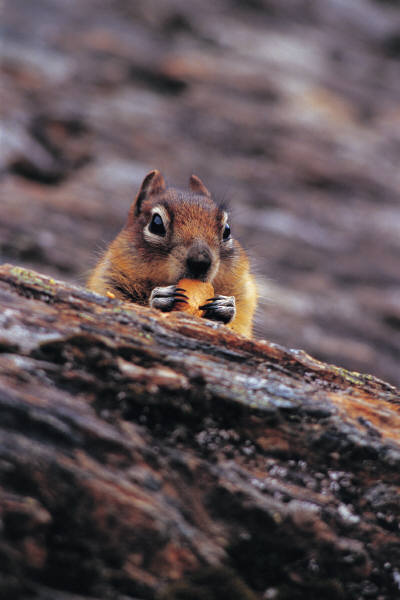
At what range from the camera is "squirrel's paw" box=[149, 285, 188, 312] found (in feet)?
10.2

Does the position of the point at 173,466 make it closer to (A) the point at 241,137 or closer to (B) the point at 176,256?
(B) the point at 176,256

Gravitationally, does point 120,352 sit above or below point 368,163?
below

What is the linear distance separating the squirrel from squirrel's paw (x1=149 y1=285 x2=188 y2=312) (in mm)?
221

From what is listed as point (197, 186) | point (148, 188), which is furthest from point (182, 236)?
point (197, 186)

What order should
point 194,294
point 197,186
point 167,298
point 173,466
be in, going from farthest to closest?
1. point 197,186
2. point 194,294
3. point 167,298
4. point 173,466

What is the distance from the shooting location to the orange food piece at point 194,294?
124 inches

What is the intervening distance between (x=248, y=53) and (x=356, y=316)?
19.7ft

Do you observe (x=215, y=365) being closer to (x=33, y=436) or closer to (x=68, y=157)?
(x=33, y=436)

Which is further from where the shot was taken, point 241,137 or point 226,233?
point 241,137

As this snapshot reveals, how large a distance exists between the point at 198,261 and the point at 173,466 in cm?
156

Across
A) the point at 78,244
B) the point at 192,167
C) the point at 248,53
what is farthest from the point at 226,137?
the point at 78,244

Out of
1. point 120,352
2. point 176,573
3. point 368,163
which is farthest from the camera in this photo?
point 368,163

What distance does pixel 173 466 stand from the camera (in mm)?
2107

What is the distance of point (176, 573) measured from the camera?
1896mm
